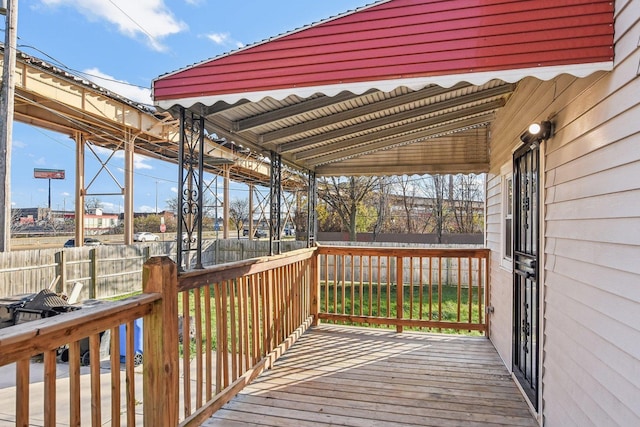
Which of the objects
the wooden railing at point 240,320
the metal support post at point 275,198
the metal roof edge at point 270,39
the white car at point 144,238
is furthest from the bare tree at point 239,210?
the metal roof edge at point 270,39

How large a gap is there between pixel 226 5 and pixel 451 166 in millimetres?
6495

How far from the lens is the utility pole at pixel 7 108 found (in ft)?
18.1

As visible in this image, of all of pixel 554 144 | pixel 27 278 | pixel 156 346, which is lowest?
pixel 27 278

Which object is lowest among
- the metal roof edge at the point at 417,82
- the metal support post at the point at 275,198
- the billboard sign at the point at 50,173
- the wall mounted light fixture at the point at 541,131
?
the metal support post at the point at 275,198

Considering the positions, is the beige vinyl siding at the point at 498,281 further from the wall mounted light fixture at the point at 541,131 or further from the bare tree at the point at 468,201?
the bare tree at the point at 468,201

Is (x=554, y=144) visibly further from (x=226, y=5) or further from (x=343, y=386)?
(x=226, y=5)

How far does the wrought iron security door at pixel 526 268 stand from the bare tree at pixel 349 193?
10.3 m

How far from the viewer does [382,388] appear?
295cm

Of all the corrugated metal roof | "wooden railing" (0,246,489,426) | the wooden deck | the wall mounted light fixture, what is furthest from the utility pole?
the wall mounted light fixture

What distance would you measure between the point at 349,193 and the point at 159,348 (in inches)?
488

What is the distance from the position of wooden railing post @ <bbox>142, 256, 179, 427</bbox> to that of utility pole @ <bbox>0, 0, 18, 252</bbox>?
5572 mm

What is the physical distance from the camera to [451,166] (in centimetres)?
516

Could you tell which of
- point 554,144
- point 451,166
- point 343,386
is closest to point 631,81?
point 554,144

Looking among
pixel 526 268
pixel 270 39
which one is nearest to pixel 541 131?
pixel 526 268
